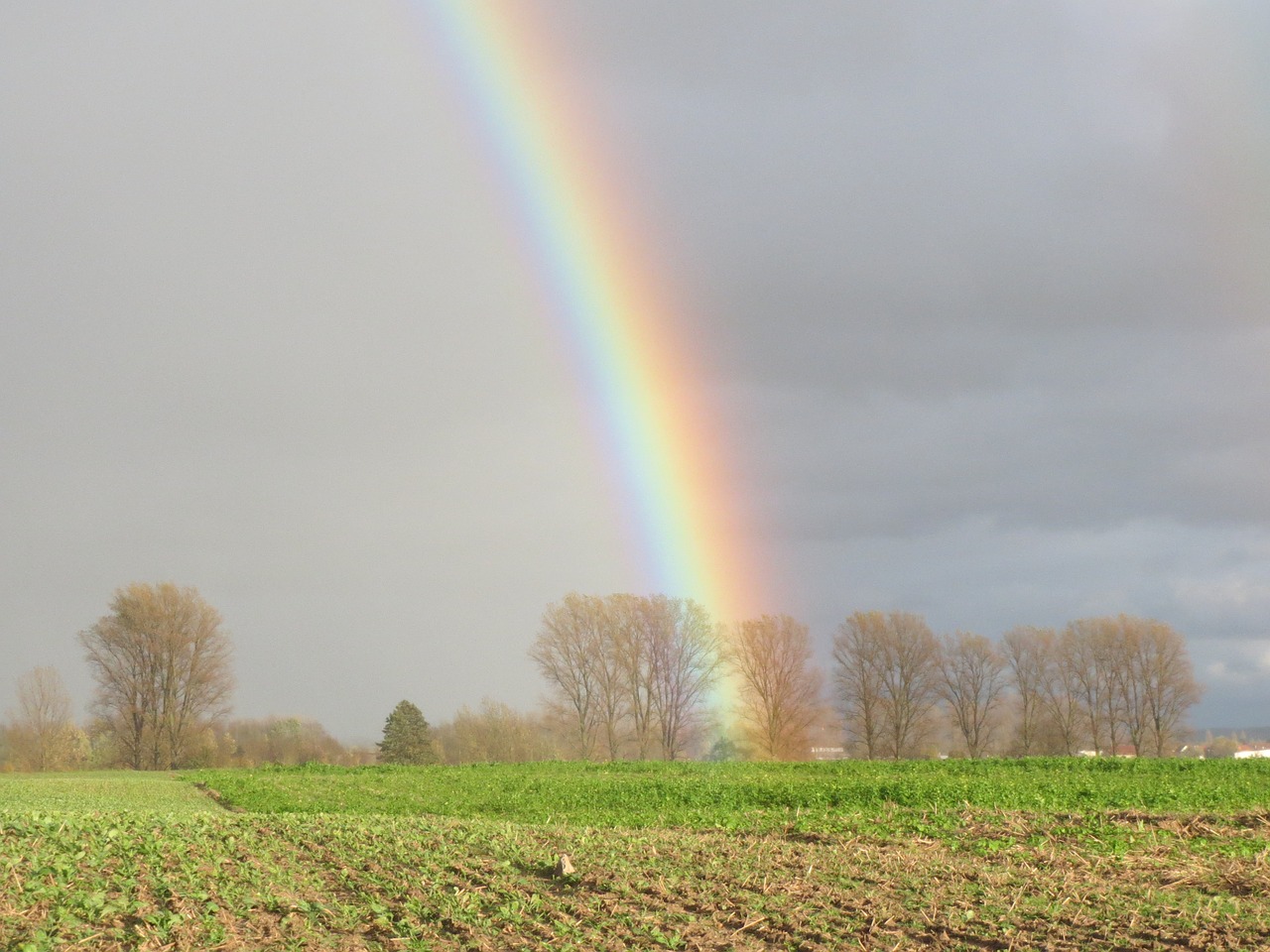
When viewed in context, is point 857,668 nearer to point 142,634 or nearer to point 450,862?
point 142,634

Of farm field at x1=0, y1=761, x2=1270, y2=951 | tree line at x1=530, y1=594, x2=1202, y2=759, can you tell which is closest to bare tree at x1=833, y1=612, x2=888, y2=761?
tree line at x1=530, y1=594, x2=1202, y2=759

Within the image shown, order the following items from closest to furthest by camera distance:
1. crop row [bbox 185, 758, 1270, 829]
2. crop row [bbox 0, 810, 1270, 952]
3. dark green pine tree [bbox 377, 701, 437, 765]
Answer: crop row [bbox 0, 810, 1270, 952] → crop row [bbox 185, 758, 1270, 829] → dark green pine tree [bbox 377, 701, 437, 765]

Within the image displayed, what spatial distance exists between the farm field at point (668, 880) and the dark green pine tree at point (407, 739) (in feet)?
144

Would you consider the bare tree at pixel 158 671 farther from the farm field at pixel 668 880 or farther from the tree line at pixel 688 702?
the farm field at pixel 668 880

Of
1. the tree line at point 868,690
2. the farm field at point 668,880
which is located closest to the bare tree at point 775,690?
the tree line at point 868,690

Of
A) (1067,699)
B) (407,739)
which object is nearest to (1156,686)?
(1067,699)

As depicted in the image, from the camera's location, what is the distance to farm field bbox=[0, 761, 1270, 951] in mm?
9953

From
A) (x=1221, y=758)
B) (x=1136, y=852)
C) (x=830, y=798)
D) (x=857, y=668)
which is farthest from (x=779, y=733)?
(x=1136, y=852)

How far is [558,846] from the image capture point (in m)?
14.2

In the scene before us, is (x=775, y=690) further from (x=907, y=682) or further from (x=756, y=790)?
(x=756, y=790)

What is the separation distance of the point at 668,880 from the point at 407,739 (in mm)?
53226

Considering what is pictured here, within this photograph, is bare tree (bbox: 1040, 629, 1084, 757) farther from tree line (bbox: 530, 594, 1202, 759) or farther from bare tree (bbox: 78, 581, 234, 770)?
bare tree (bbox: 78, 581, 234, 770)

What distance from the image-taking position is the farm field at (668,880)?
995 centimetres

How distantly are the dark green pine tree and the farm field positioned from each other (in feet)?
144
